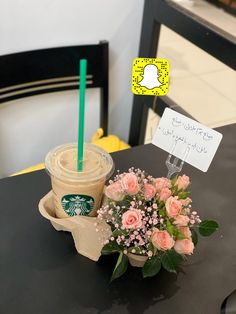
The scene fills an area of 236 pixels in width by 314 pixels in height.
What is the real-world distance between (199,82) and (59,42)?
834mm

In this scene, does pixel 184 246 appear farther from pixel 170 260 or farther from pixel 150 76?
pixel 150 76

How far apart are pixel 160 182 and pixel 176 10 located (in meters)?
1.11

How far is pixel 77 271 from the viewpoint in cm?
79

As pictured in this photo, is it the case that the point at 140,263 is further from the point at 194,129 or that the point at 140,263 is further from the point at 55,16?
the point at 55,16

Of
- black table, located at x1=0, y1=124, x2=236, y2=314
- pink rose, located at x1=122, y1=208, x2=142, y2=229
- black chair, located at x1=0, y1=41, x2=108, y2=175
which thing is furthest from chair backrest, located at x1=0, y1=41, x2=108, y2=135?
pink rose, located at x1=122, y1=208, x2=142, y2=229

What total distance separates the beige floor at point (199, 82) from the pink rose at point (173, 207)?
123 centimetres

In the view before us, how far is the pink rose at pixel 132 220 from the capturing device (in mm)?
683

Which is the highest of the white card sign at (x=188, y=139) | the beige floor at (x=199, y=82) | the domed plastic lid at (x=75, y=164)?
the white card sign at (x=188, y=139)

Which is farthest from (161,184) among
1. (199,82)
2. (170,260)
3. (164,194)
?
(199,82)

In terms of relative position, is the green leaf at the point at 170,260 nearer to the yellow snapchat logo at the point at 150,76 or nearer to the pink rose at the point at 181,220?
the pink rose at the point at 181,220

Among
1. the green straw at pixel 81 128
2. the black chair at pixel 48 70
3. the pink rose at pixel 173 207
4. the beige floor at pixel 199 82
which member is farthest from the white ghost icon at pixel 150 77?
the beige floor at pixel 199 82

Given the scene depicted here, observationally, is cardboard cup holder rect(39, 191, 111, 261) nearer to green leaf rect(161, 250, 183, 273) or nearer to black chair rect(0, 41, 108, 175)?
green leaf rect(161, 250, 183, 273)

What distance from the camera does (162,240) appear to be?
686mm

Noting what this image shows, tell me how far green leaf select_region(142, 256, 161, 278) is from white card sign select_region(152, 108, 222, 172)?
0.18m
